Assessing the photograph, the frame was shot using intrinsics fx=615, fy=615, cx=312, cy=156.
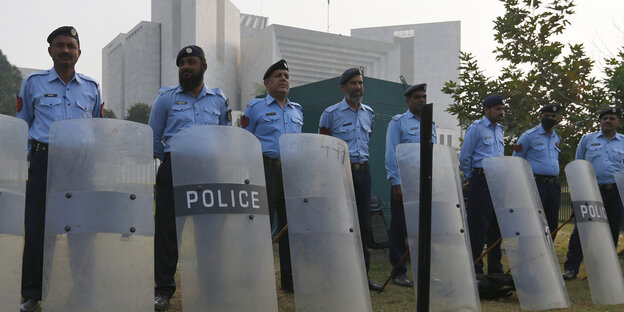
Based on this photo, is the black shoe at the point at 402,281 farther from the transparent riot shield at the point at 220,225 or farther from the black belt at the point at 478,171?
the transparent riot shield at the point at 220,225

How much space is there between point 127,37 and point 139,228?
81.4 m

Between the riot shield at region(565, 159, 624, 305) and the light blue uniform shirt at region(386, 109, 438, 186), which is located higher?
the light blue uniform shirt at region(386, 109, 438, 186)

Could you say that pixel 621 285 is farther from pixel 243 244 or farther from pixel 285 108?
pixel 243 244

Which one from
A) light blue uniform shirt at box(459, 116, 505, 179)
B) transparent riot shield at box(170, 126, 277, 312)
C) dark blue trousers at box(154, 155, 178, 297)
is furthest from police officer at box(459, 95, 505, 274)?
transparent riot shield at box(170, 126, 277, 312)

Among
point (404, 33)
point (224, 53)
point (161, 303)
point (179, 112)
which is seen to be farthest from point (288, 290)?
point (404, 33)

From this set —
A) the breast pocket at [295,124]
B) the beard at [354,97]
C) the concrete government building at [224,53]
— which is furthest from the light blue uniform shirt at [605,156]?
the concrete government building at [224,53]

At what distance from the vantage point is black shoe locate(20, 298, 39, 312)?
131 inches

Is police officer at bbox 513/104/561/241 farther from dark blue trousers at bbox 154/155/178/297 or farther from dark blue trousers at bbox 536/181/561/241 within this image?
dark blue trousers at bbox 154/155/178/297

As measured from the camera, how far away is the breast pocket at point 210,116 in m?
3.77

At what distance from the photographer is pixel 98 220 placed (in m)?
2.58

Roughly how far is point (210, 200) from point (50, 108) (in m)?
1.32

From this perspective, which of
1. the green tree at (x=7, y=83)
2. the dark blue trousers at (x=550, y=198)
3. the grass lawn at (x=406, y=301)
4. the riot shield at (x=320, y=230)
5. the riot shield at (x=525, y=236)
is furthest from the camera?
the green tree at (x=7, y=83)

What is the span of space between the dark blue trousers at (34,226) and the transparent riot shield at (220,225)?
103 centimetres

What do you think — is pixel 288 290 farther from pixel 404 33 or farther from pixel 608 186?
pixel 404 33
